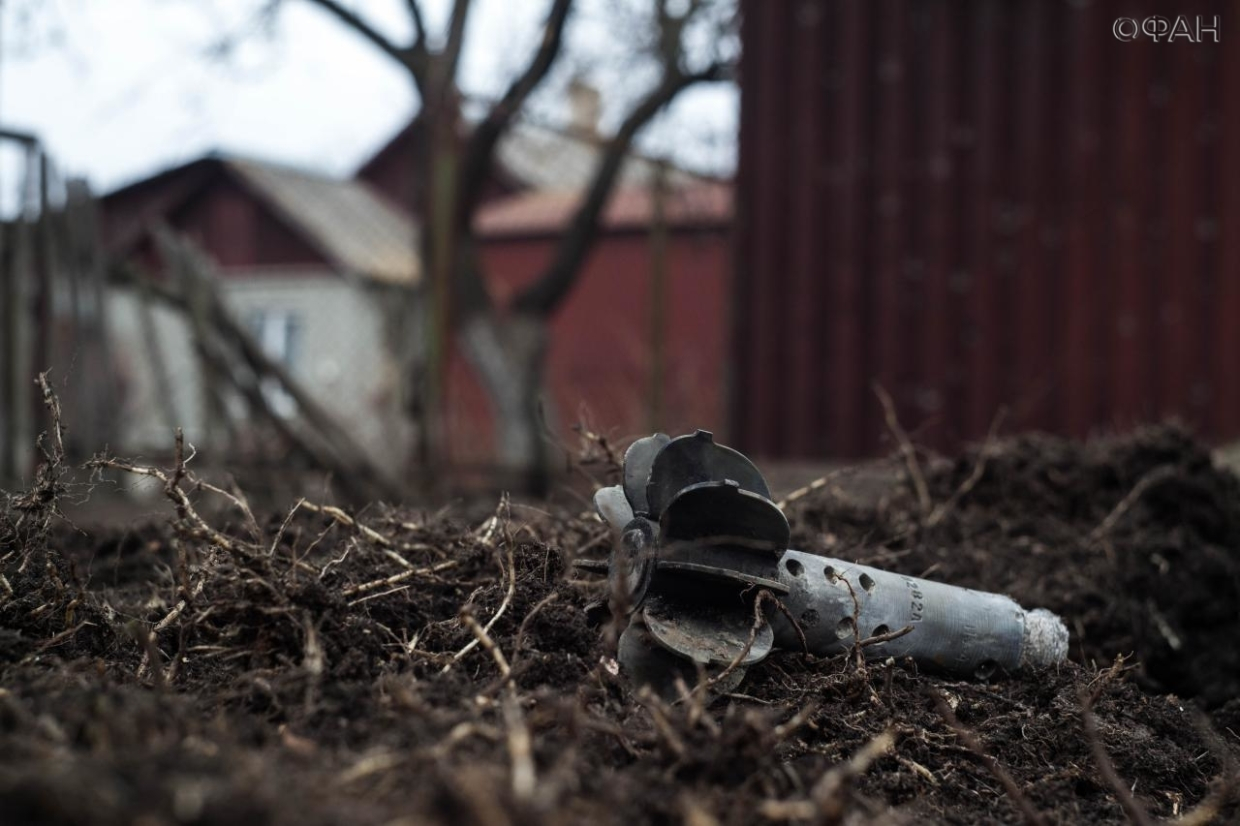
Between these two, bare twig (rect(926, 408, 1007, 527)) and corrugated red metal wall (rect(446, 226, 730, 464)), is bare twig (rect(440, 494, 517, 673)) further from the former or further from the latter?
corrugated red metal wall (rect(446, 226, 730, 464))

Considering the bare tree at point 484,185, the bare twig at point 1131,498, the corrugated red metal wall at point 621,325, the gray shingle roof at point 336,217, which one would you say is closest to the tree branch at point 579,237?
the bare tree at point 484,185

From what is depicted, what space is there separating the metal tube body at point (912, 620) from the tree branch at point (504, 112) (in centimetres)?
476

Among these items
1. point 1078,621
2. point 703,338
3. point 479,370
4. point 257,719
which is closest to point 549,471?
point 479,370

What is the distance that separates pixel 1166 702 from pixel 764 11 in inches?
262

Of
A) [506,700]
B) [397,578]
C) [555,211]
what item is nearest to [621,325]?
[555,211]

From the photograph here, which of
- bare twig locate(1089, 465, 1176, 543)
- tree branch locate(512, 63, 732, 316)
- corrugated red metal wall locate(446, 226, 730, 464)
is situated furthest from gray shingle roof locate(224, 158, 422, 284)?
bare twig locate(1089, 465, 1176, 543)

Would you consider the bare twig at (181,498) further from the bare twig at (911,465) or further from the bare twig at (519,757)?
the bare twig at (911,465)

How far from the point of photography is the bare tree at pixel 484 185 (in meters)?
6.74

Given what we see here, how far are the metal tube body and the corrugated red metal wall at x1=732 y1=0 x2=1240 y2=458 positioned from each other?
192 inches

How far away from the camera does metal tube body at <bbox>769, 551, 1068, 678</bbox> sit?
2.04 metres

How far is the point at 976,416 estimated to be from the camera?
7488 mm

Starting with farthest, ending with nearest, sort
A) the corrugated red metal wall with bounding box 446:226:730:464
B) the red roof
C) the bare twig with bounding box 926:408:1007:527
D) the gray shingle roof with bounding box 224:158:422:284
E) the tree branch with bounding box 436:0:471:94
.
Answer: the gray shingle roof with bounding box 224:158:422:284, the corrugated red metal wall with bounding box 446:226:730:464, the red roof, the tree branch with bounding box 436:0:471:94, the bare twig with bounding box 926:408:1007:527

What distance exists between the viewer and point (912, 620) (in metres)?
2.18

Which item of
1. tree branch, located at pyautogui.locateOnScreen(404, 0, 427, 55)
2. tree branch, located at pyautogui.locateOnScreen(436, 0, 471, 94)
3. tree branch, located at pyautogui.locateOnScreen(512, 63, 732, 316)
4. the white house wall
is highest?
tree branch, located at pyautogui.locateOnScreen(404, 0, 427, 55)
